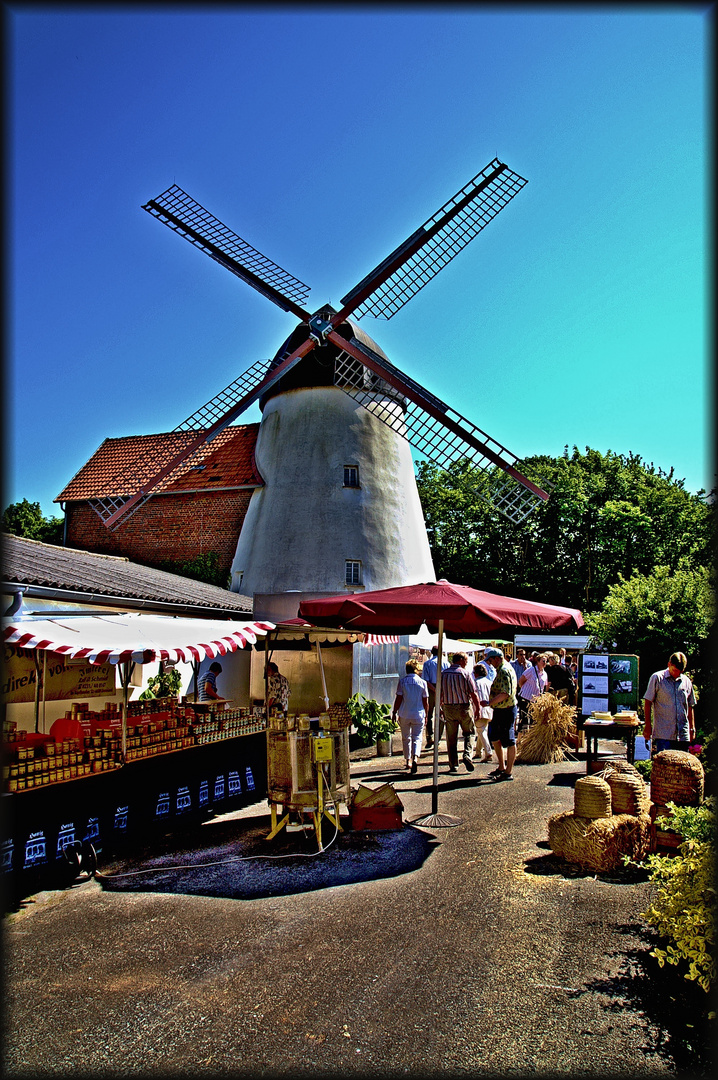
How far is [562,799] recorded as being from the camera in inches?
346

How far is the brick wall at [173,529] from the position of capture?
1964 cm

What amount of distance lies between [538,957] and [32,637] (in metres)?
4.67

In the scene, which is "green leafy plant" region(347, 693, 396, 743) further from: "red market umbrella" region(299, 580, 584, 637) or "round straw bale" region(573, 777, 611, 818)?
"round straw bale" region(573, 777, 611, 818)

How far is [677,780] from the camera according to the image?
20.0ft

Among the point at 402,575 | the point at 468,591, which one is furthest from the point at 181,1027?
the point at 402,575

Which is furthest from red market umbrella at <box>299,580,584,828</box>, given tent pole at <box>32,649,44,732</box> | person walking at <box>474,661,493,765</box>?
tent pole at <box>32,649,44,732</box>

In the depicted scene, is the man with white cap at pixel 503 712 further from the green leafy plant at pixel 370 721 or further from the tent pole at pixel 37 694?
the tent pole at pixel 37 694

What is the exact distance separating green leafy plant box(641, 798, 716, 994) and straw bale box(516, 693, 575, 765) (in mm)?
7356

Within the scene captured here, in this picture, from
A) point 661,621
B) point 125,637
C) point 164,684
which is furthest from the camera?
point 164,684

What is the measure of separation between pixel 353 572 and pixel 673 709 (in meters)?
10.5

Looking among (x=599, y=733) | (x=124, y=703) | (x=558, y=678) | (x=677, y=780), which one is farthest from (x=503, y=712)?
(x=124, y=703)

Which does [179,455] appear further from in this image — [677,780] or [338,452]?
[677,780]

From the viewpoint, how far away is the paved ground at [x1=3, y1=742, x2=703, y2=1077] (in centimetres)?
361

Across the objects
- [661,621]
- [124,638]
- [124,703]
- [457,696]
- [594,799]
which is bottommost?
[594,799]
